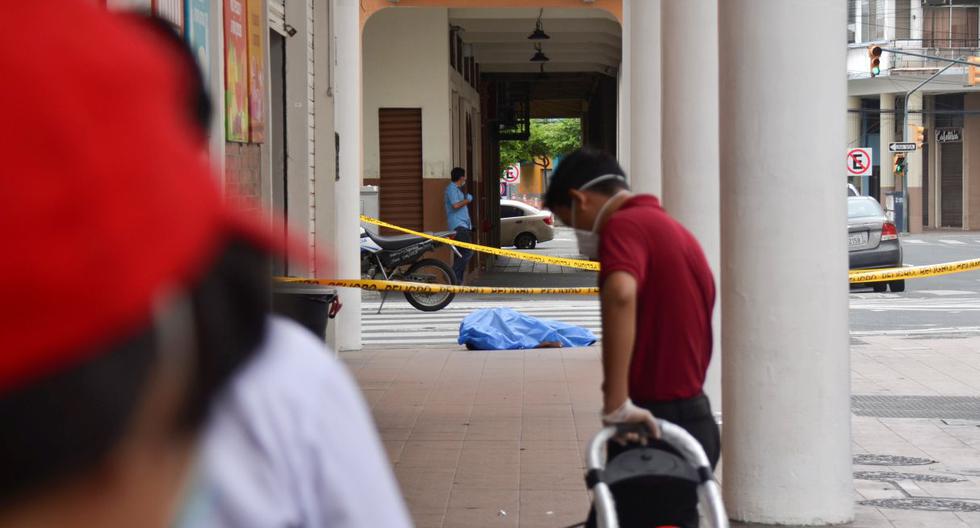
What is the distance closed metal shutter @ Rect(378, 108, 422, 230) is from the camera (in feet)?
77.8

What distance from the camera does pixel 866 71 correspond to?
59344 millimetres

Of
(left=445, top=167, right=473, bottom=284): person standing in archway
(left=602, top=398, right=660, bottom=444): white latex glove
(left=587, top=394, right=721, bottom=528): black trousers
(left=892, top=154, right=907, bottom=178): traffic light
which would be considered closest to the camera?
(left=602, top=398, right=660, bottom=444): white latex glove

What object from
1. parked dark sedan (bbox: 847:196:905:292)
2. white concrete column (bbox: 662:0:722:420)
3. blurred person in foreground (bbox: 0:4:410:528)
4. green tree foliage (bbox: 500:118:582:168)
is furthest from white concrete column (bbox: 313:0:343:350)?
green tree foliage (bbox: 500:118:582:168)

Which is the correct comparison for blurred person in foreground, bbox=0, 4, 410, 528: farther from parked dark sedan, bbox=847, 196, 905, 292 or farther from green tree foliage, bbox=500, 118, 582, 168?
green tree foliage, bbox=500, 118, 582, 168

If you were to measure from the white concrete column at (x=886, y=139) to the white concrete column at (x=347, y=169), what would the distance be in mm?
48241

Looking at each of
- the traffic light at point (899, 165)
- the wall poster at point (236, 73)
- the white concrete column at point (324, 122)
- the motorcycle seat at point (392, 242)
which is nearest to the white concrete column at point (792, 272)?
the wall poster at point (236, 73)

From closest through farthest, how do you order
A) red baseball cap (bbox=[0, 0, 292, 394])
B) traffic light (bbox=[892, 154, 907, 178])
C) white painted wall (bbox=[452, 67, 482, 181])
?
1. red baseball cap (bbox=[0, 0, 292, 394])
2. white painted wall (bbox=[452, 67, 482, 181])
3. traffic light (bbox=[892, 154, 907, 178])

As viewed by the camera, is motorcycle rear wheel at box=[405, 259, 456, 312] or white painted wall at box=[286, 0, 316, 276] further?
motorcycle rear wheel at box=[405, 259, 456, 312]

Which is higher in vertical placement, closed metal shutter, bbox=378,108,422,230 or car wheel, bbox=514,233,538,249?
closed metal shutter, bbox=378,108,422,230

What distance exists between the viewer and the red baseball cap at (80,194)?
771mm

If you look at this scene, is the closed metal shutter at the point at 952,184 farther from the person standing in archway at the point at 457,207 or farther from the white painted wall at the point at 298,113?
the white painted wall at the point at 298,113

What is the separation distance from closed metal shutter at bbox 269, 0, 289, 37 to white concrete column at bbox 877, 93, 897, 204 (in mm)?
50233

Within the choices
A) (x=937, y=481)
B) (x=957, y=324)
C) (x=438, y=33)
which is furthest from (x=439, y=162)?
(x=937, y=481)

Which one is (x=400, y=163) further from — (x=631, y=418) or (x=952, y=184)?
(x=952, y=184)
